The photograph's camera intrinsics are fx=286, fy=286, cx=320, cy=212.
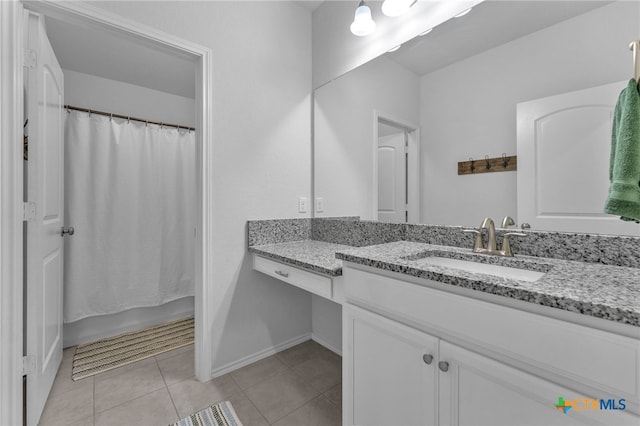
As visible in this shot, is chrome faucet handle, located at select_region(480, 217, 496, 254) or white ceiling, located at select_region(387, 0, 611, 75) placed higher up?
white ceiling, located at select_region(387, 0, 611, 75)

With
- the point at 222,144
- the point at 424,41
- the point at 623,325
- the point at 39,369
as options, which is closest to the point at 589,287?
the point at 623,325

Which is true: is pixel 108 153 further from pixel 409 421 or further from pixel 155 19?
pixel 409 421

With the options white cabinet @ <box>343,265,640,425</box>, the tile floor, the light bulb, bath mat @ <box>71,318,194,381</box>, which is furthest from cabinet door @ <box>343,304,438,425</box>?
bath mat @ <box>71,318,194,381</box>

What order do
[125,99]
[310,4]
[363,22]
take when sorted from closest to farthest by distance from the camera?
[363,22], [310,4], [125,99]

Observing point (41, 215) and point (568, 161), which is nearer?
Answer: point (568, 161)

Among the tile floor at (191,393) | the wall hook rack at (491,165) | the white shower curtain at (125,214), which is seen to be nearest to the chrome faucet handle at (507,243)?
the wall hook rack at (491,165)

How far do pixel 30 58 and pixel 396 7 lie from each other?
178cm

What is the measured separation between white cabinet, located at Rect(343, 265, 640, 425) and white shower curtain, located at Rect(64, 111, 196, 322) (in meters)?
2.15

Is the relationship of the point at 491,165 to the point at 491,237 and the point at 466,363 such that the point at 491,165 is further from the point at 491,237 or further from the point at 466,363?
the point at 466,363

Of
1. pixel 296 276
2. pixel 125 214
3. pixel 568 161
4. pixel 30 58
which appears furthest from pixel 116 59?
pixel 568 161

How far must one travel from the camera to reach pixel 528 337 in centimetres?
70

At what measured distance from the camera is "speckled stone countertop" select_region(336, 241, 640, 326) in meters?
0.61

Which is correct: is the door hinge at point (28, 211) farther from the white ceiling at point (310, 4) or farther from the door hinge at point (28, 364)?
the white ceiling at point (310, 4)

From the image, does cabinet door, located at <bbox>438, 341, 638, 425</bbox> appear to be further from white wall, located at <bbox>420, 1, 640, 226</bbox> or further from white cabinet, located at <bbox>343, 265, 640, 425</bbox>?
white wall, located at <bbox>420, 1, 640, 226</bbox>
